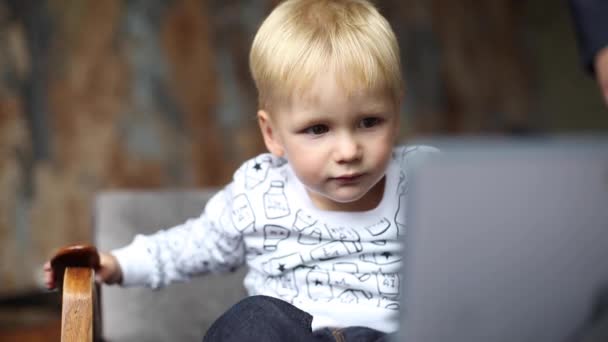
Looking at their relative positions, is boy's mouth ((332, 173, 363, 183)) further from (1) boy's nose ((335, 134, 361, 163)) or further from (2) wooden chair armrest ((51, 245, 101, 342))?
(2) wooden chair armrest ((51, 245, 101, 342))

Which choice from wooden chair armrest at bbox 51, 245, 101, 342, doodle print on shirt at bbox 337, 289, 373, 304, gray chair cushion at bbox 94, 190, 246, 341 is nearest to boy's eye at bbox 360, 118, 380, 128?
doodle print on shirt at bbox 337, 289, 373, 304

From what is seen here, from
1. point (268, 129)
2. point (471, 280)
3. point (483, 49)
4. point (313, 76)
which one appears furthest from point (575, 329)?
point (483, 49)

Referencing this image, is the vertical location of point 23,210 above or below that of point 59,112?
below

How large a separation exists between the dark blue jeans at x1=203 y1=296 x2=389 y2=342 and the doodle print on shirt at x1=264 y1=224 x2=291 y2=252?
18cm

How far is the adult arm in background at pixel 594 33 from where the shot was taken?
1239 millimetres

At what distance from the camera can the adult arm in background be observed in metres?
1.24

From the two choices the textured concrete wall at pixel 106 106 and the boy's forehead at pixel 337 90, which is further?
the textured concrete wall at pixel 106 106

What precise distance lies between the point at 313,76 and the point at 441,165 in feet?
1.76

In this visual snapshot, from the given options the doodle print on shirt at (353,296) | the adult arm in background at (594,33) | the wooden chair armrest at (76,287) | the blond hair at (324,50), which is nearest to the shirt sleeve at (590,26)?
the adult arm in background at (594,33)

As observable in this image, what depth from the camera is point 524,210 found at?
779 millimetres

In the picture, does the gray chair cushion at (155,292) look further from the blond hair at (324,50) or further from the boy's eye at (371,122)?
the boy's eye at (371,122)

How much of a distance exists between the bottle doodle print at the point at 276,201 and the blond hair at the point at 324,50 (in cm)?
15

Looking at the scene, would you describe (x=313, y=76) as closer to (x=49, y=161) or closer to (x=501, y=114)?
(x=49, y=161)

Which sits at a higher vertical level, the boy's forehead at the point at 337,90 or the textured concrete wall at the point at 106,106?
the textured concrete wall at the point at 106,106
